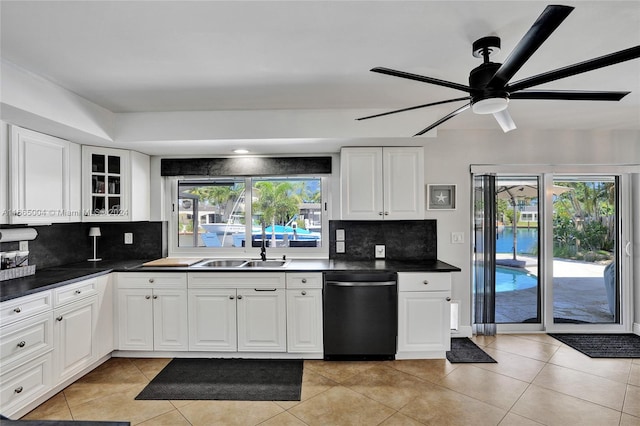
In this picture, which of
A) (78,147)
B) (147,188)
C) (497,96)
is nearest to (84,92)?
(78,147)

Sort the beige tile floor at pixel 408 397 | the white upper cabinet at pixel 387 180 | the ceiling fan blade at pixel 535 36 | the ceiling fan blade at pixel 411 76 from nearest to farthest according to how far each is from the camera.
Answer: the ceiling fan blade at pixel 535 36
the ceiling fan blade at pixel 411 76
the beige tile floor at pixel 408 397
the white upper cabinet at pixel 387 180

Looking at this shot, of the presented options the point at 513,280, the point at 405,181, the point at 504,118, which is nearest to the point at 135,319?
the point at 405,181

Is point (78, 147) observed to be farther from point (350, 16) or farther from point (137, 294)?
point (350, 16)

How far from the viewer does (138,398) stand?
2.52m

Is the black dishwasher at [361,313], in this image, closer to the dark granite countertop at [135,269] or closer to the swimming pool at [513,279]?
the dark granite countertop at [135,269]

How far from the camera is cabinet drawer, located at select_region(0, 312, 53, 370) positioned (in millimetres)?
2131

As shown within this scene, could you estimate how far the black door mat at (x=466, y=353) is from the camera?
312 cm

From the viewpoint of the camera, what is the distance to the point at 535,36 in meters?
1.25

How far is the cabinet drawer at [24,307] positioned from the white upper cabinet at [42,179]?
0.63m

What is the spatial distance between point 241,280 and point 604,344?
3.74m

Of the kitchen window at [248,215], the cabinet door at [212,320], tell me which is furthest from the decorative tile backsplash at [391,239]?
the cabinet door at [212,320]

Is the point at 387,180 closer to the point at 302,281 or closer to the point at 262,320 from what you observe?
the point at 302,281

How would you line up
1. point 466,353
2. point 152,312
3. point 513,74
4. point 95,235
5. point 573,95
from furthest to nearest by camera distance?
point 95,235, point 466,353, point 152,312, point 573,95, point 513,74

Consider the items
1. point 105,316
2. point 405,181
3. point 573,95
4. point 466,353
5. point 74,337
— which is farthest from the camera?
point 405,181
